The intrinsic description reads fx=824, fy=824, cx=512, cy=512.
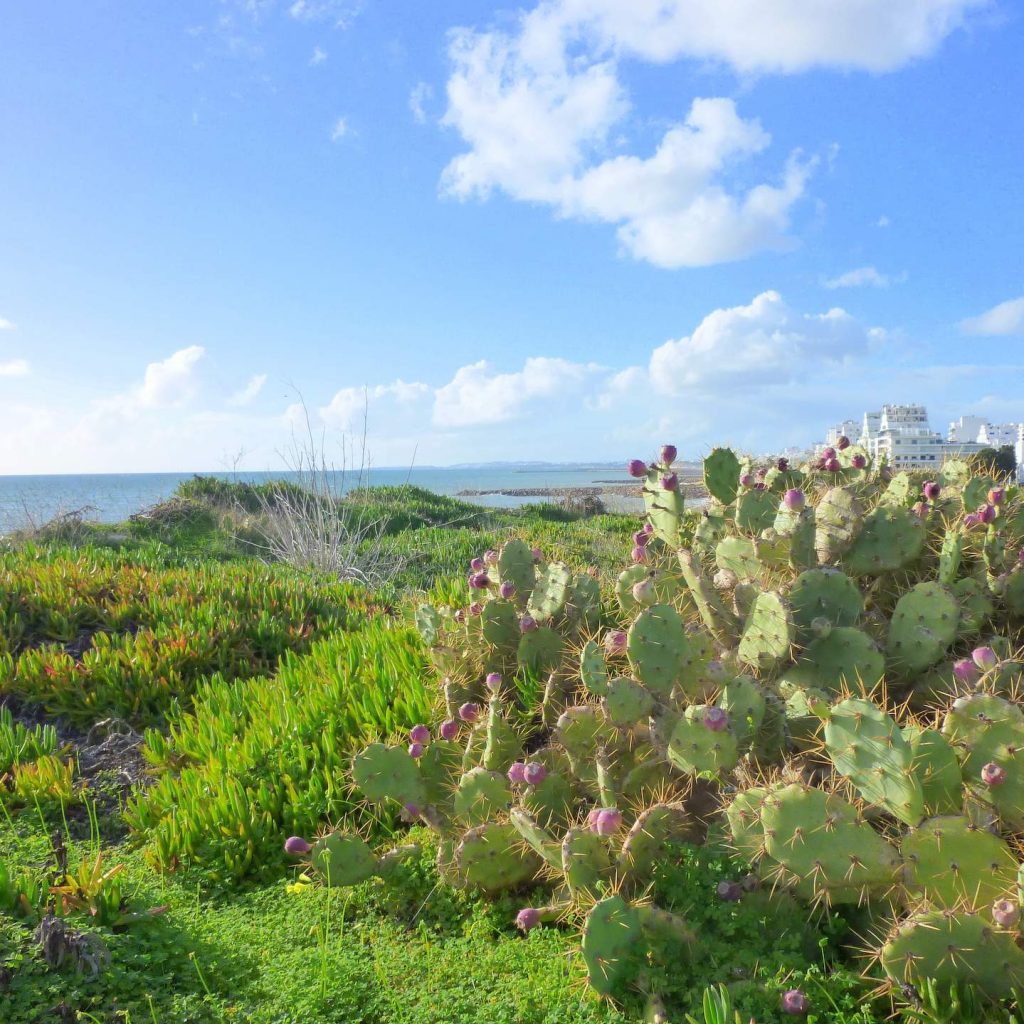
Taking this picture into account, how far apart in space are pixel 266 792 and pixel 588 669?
1.64 m

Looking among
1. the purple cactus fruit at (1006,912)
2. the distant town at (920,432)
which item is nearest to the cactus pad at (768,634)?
the purple cactus fruit at (1006,912)

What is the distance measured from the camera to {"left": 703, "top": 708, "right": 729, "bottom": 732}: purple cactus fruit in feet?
8.70

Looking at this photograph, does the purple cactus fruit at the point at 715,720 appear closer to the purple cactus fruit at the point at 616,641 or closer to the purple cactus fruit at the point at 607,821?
the purple cactus fruit at the point at 607,821

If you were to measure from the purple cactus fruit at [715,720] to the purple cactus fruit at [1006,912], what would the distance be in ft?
2.78

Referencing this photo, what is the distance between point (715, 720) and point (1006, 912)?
35.0 inches

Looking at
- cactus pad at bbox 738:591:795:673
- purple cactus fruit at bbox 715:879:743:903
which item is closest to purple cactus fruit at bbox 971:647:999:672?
cactus pad at bbox 738:591:795:673

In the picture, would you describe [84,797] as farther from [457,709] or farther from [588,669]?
[588,669]

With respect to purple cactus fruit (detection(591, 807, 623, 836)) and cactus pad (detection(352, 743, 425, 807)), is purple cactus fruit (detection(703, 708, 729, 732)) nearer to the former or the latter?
purple cactus fruit (detection(591, 807, 623, 836))

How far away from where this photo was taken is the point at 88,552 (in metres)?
9.03

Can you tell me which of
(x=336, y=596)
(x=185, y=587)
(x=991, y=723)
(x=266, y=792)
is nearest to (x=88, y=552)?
(x=185, y=587)

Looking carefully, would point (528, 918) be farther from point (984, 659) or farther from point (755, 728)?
point (984, 659)

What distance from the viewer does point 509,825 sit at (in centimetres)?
296

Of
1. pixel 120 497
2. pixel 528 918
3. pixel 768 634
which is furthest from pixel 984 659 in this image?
pixel 120 497

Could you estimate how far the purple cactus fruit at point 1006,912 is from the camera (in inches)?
82.1
